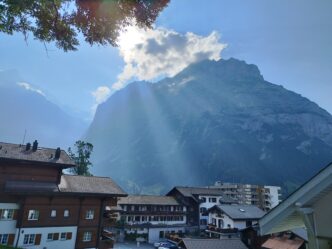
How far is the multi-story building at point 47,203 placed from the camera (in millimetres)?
29375

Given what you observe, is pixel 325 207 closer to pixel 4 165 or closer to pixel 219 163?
pixel 4 165

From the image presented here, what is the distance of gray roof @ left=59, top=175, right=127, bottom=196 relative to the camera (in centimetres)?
3384

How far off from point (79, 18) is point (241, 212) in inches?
2213

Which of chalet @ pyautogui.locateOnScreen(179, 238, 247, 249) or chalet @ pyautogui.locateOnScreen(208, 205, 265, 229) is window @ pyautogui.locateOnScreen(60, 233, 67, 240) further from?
chalet @ pyautogui.locateOnScreen(208, 205, 265, 229)

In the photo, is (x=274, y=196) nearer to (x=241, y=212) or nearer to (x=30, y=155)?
(x=241, y=212)

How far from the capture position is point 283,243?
33.0 metres

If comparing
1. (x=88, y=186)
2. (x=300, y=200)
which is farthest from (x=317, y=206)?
(x=88, y=186)

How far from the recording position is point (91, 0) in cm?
923

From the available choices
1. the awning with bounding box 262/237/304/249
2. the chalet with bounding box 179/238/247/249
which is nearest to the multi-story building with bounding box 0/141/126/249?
the chalet with bounding box 179/238/247/249

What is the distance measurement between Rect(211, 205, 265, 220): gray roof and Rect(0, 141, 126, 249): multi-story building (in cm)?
2860

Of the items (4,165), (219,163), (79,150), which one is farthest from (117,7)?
(219,163)

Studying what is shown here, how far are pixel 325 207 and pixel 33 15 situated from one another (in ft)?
37.7

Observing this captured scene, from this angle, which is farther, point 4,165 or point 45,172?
point 45,172

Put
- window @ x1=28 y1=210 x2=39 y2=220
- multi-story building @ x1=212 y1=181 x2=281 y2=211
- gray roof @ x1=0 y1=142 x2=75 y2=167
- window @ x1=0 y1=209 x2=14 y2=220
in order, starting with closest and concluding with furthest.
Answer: window @ x1=0 y1=209 x2=14 y2=220 → window @ x1=28 y1=210 x2=39 y2=220 → gray roof @ x1=0 y1=142 x2=75 y2=167 → multi-story building @ x1=212 y1=181 x2=281 y2=211
